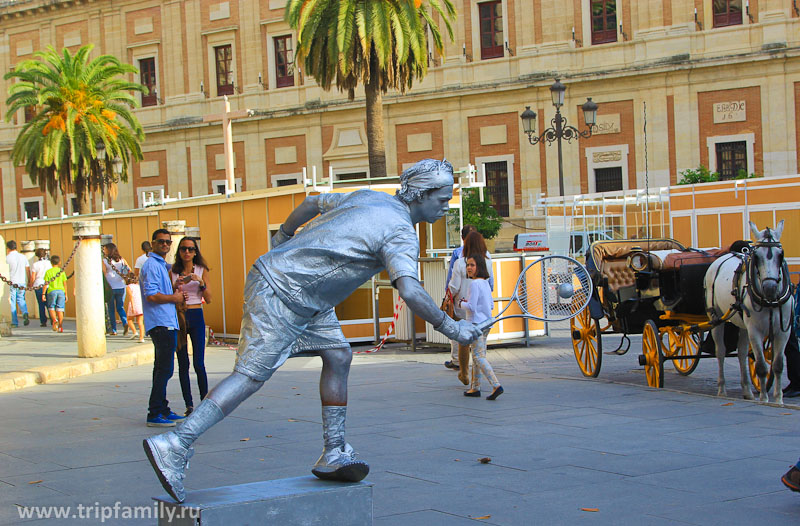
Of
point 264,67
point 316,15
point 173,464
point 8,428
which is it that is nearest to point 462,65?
point 264,67

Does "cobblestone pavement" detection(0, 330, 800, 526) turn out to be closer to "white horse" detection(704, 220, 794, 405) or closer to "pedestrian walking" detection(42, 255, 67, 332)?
"white horse" detection(704, 220, 794, 405)

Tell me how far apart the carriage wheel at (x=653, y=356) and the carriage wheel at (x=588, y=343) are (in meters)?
0.75

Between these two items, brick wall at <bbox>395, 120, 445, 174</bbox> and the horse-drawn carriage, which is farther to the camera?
brick wall at <bbox>395, 120, 445, 174</bbox>

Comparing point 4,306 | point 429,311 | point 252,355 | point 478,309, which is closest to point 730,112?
point 4,306

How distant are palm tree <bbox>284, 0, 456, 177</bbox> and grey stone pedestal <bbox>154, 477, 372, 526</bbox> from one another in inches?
942

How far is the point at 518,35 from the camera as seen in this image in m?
39.3

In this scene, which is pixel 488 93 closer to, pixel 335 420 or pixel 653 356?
pixel 653 356

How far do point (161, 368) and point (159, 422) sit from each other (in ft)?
1.60

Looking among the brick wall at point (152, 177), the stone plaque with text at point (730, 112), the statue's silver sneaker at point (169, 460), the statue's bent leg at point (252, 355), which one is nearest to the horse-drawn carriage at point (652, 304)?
the statue's bent leg at point (252, 355)

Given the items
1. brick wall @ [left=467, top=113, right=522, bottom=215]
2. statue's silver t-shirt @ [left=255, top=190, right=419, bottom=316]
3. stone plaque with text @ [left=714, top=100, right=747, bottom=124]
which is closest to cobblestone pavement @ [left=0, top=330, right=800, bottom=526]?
statue's silver t-shirt @ [left=255, top=190, right=419, bottom=316]

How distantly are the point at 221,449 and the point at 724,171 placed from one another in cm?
3203

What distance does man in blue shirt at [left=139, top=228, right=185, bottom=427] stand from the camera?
28.6 ft

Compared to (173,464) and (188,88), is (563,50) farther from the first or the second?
(173,464)

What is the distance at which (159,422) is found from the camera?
340 inches
